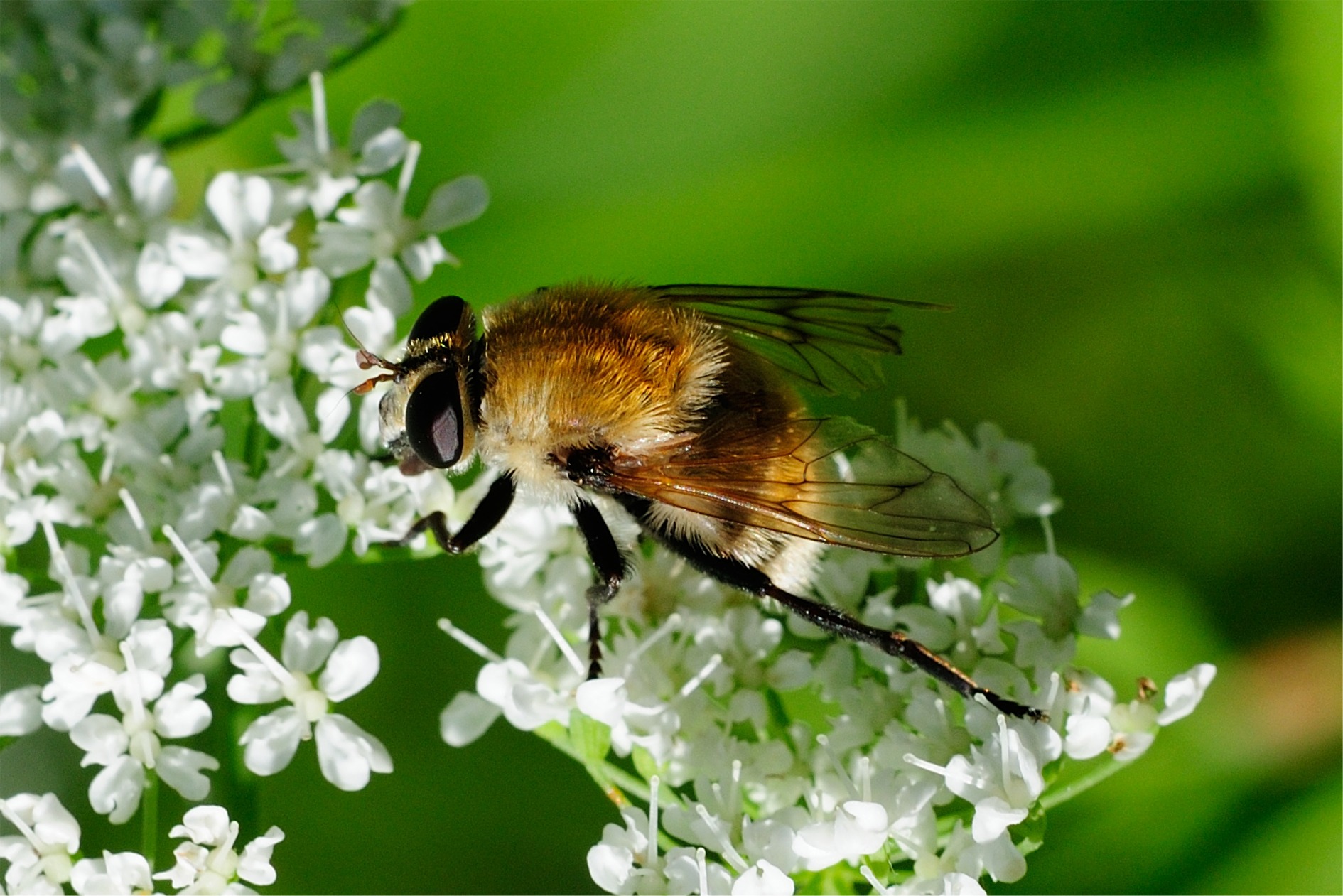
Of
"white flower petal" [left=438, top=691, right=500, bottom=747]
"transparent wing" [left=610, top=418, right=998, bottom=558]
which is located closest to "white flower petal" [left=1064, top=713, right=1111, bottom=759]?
"transparent wing" [left=610, top=418, right=998, bottom=558]

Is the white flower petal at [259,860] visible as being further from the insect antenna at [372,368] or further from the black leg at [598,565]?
the insect antenna at [372,368]

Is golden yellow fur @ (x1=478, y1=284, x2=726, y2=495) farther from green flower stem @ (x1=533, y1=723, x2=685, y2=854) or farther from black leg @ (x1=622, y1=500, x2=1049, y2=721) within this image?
green flower stem @ (x1=533, y1=723, x2=685, y2=854)

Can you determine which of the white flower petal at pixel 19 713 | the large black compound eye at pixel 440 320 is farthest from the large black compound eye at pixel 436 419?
the white flower petal at pixel 19 713

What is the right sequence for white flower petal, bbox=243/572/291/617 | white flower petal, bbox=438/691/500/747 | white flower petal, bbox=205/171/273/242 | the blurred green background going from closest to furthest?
white flower petal, bbox=243/572/291/617 → white flower petal, bbox=438/691/500/747 → white flower petal, bbox=205/171/273/242 → the blurred green background

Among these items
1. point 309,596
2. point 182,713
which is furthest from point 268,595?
point 309,596

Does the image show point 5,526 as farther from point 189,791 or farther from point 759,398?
point 759,398
